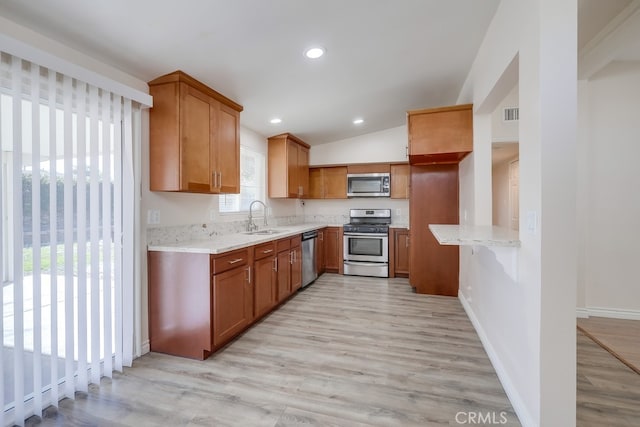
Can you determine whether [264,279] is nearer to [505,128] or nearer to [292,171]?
[292,171]

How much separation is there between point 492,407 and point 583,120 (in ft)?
10.2

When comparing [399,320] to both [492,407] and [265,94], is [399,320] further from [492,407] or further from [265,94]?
[265,94]

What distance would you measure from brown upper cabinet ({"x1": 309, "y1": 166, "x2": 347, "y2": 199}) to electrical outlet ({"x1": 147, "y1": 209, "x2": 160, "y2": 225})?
327cm

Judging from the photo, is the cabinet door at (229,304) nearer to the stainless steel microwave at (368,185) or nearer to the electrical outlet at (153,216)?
the electrical outlet at (153,216)

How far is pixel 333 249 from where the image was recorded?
16.9ft

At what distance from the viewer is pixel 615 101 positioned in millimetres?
3051

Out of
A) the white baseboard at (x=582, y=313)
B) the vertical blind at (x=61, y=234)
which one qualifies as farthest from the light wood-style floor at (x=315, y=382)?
the white baseboard at (x=582, y=313)

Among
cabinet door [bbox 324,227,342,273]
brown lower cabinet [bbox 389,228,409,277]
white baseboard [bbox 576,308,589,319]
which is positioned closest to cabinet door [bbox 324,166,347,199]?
cabinet door [bbox 324,227,342,273]

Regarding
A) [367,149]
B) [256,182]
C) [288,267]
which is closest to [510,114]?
[367,149]

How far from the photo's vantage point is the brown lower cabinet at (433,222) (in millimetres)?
3914

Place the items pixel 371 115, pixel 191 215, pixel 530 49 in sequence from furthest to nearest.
A: pixel 371 115
pixel 191 215
pixel 530 49

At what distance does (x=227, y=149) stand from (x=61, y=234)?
1543mm

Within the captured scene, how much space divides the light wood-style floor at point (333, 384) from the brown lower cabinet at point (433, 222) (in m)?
1.05

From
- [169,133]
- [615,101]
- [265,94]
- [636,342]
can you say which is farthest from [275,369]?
[615,101]
